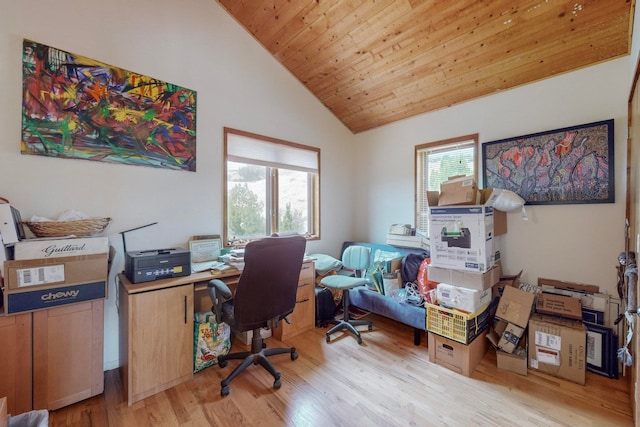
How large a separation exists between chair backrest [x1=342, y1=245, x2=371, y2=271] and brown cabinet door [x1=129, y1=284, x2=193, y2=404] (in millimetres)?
1735

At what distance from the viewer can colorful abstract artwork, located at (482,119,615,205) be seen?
2186 mm

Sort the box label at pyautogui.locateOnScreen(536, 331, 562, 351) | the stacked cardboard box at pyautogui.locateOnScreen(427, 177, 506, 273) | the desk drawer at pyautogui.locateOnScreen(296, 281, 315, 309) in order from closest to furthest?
the box label at pyautogui.locateOnScreen(536, 331, 562, 351), the stacked cardboard box at pyautogui.locateOnScreen(427, 177, 506, 273), the desk drawer at pyautogui.locateOnScreen(296, 281, 315, 309)

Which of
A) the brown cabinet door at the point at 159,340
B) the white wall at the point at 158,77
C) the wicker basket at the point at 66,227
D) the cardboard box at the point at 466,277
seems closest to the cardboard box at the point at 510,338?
the cardboard box at the point at 466,277

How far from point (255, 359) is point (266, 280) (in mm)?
734

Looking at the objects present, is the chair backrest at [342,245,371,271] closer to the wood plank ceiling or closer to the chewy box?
the chewy box

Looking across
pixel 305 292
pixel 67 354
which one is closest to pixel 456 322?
pixel 305 292

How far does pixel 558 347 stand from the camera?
2021mm

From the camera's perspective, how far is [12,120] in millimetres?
1799

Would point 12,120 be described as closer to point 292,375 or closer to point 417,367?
point 292,375

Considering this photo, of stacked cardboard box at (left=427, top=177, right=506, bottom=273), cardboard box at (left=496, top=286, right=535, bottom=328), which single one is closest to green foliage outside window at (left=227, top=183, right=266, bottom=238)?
stacked cardboard box at (left=427, top=177, right=506, bottom=273)

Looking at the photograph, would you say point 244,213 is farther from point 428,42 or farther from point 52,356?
point 428,42

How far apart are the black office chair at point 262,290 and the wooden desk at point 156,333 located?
239 millimetres

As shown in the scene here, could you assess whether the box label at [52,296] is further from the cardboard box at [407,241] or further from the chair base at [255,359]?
the cardboard box at [407,241]

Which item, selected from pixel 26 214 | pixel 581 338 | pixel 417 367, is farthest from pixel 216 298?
pixel 581 338
